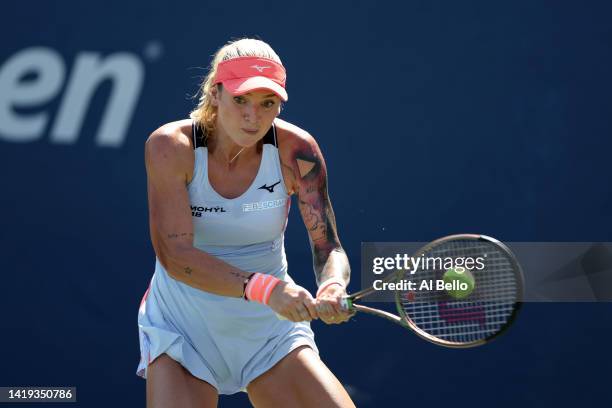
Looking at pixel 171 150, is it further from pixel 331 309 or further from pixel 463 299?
pixel 463 299

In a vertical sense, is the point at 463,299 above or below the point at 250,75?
below

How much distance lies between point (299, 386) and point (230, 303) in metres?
0.33

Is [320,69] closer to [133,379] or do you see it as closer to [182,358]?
[133,379]

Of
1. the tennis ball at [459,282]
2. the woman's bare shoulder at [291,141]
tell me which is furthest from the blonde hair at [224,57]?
the tennis ball at [459,282]

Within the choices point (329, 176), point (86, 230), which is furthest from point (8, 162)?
point (329, 176)

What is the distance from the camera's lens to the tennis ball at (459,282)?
3.43 m

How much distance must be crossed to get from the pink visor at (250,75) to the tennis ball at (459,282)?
797mm

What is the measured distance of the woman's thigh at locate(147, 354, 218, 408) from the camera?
3.03m

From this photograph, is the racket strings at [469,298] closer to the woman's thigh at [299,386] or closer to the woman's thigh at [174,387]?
the woman's thigh at [299,386]

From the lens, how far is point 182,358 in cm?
317

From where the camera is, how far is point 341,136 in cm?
473

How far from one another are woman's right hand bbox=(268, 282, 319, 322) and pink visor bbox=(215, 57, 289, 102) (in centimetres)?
55

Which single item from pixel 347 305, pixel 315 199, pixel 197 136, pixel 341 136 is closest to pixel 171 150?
pixel 197 136

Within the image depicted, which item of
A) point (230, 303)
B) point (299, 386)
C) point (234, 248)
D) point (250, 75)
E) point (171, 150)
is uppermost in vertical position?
point (250, 75)
